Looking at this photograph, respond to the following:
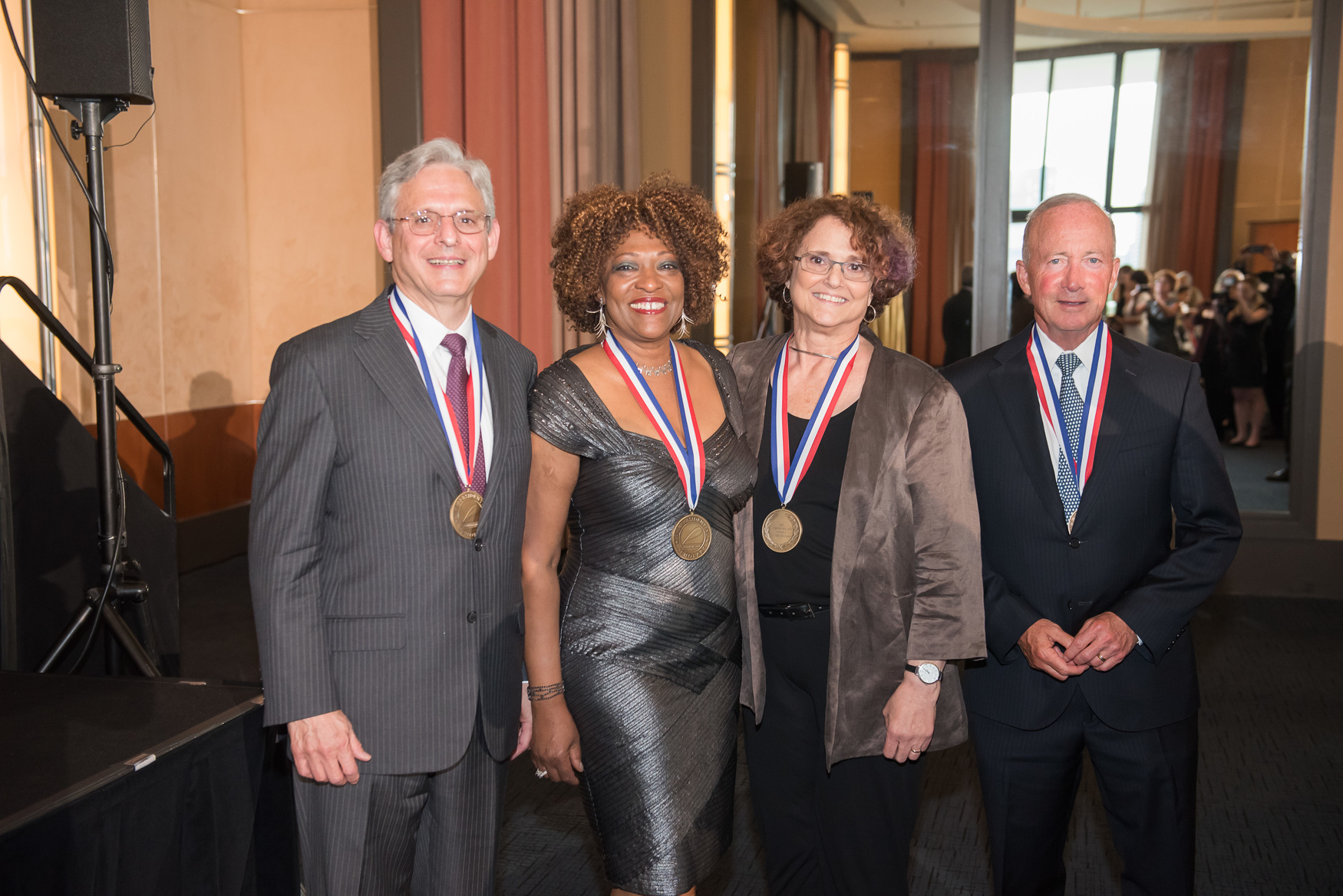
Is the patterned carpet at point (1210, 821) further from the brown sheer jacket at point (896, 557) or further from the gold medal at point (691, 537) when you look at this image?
the gold medal at point (691, 537)

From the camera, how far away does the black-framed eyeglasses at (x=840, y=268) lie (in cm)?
210

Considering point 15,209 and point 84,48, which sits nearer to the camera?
point 84,48

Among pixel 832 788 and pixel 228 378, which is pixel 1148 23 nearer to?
pixel 832 788

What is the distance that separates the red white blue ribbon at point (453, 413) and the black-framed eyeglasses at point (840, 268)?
2.39ft

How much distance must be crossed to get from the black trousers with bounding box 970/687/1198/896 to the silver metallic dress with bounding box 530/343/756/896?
636 millimetres

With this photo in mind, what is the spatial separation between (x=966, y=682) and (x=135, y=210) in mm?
5721

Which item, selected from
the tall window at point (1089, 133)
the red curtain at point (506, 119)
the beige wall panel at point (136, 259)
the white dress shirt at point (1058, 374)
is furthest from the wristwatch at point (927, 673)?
the beige wall panel at point (136, 259)

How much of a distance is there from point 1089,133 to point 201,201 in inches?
221

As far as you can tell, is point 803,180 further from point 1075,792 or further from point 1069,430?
point 1075,792

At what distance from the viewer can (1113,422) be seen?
6.88ft

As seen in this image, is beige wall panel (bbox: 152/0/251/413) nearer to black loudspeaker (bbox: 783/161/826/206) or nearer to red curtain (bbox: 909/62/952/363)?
black loudspeaker (bbox: 783/161/826/206)

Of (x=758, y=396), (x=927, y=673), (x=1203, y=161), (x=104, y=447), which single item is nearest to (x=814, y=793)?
(x=927, y=673)

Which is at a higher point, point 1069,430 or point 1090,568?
point 1069,430

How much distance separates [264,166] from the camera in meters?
7.01
